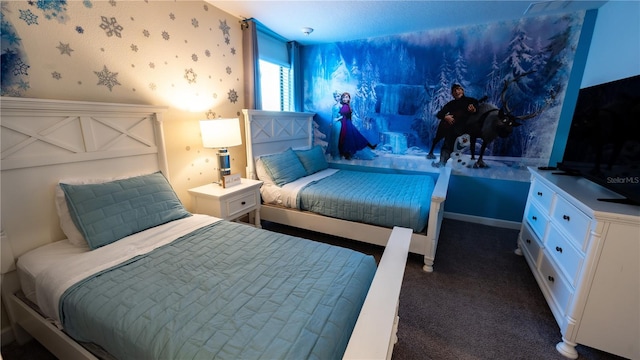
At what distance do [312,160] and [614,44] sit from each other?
3032 mm

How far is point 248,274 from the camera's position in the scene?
129cm

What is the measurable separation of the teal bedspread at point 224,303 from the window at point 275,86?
8.18 ft

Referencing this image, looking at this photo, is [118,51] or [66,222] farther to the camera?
[118,51]

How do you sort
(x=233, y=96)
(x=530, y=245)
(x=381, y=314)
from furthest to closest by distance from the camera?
(x=233, y=96) → (x=530, y=245) → (x=381, y=314)

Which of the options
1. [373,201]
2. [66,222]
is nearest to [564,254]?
[373,201]

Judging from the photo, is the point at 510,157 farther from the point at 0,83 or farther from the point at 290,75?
the point at 0,83

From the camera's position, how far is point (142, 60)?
2012mm

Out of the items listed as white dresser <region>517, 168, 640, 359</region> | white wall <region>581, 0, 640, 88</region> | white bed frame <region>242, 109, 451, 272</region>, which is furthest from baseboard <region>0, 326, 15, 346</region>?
white wall <region>581, 0, 640, 88</region>

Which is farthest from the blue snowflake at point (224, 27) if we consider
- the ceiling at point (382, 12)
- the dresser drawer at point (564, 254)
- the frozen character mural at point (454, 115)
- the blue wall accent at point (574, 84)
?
the blue wall accent at point (574, 84)

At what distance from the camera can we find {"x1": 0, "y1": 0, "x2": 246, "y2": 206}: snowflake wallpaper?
1.48m

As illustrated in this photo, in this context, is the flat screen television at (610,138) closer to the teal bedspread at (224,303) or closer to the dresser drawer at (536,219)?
the dresser drawer at (536,219)

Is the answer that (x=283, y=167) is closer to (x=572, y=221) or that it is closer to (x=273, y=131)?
(x=273, y=131)

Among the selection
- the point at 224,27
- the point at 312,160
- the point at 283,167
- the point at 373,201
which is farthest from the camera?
the point at 312,160

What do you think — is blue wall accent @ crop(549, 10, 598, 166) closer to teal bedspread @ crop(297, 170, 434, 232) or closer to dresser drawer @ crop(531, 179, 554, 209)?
dresser drawer @ crop(531, 179, 554, 209)
